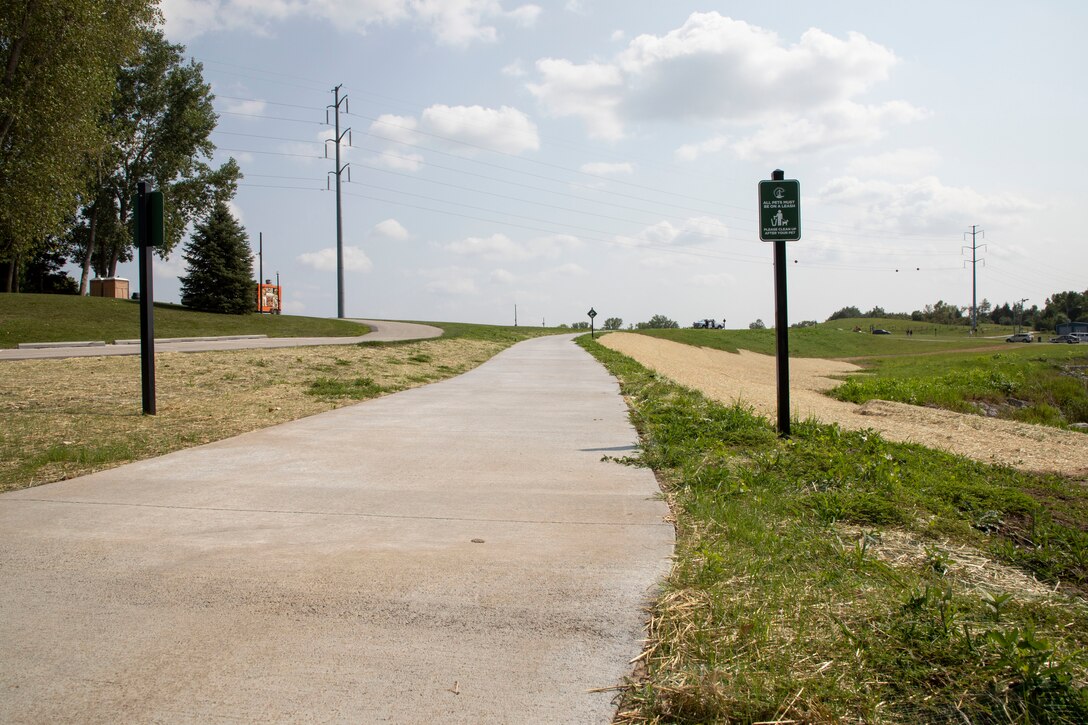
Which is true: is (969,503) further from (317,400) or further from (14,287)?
(14,287)

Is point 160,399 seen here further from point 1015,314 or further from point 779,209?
point 1015,314

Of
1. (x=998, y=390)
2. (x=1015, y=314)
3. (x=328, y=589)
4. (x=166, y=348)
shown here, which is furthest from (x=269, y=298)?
(x=1015, y=314)

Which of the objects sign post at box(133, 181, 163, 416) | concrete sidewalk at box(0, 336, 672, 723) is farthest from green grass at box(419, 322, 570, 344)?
concrete sidewalk at box(0, 336, 672, 723)

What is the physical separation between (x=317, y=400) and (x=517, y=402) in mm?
3161

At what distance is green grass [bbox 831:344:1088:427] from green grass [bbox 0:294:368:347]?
2705cm

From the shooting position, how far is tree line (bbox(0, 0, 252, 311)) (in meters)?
28.4

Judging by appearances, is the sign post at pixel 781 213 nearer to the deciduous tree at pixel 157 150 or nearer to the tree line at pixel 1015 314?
the deciduous tree at pixel 157 150

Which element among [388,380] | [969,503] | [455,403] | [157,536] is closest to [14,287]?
[388,380]

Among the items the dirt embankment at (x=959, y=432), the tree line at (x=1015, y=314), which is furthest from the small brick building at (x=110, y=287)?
the tree line at (x=1015, y=314)

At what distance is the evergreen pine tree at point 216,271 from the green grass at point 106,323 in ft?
3.74

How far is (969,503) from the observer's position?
16.8 ft

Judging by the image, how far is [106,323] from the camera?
32.2 meters

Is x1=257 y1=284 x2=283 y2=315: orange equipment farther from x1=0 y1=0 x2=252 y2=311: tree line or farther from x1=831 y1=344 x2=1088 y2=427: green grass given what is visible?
x1=831 y1=344 x2=1088 y2=427: green grass

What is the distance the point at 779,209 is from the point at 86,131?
33.0m
